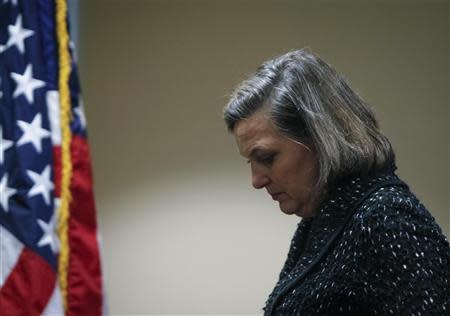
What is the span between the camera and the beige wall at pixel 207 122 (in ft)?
6.57

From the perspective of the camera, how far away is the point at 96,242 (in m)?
1.38

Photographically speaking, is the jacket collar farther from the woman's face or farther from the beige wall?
the beige wall

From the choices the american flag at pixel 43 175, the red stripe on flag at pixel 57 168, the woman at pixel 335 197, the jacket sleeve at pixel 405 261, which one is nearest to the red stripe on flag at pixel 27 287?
the american flag at pixel 43 175

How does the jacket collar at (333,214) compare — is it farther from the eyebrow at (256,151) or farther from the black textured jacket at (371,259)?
the eyebrow at (256,151)

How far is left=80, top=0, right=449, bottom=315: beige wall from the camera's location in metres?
2.00

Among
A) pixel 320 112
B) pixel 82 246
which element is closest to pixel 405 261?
pixel 320 112

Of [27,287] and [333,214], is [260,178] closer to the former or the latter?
[333,214]

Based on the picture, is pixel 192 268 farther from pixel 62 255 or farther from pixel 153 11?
pixel 153 11

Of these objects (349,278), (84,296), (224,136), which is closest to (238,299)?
(224,136)

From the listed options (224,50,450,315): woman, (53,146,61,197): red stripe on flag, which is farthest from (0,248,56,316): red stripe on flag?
(224,50,450,315): woman

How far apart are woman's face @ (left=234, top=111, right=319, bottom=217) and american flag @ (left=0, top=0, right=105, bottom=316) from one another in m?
0.65

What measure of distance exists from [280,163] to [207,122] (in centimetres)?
124

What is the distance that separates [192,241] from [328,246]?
1301mm

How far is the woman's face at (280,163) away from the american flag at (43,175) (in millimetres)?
654
